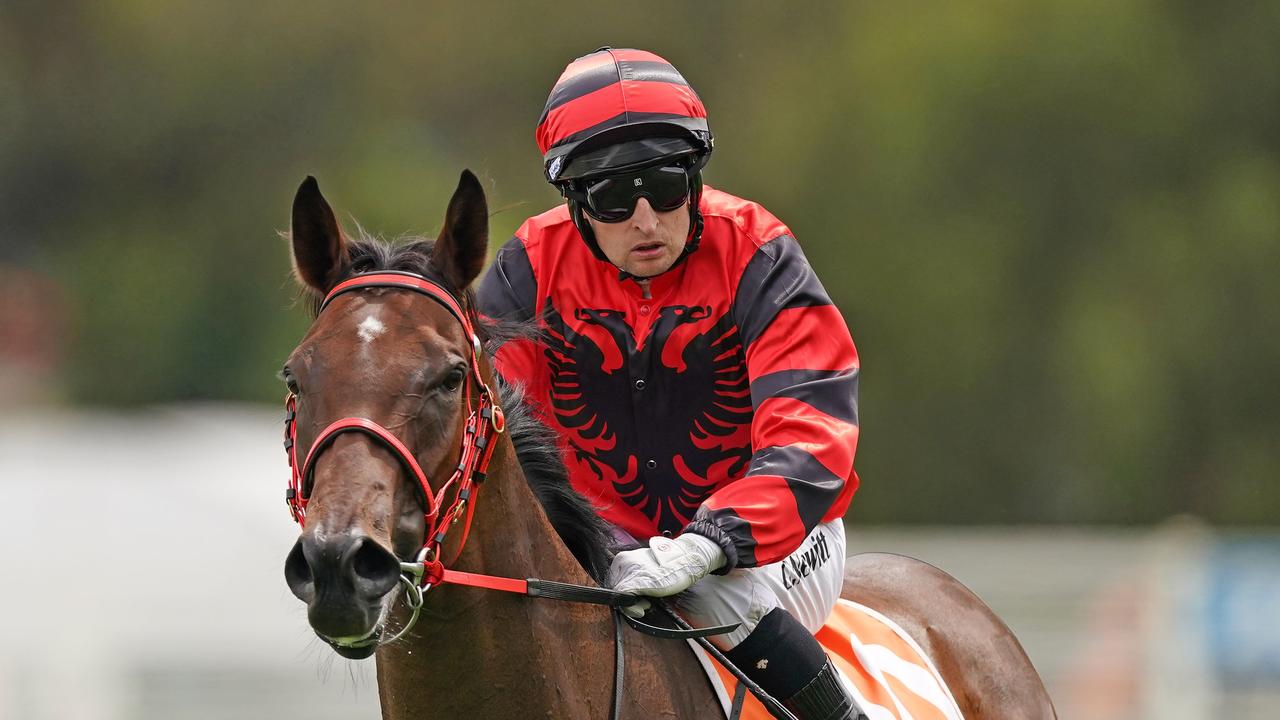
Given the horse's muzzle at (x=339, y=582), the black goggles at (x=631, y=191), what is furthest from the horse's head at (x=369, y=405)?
the black goggles at (x=631, y=191)

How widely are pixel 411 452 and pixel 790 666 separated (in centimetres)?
122

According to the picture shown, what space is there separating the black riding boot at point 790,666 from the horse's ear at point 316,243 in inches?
50.4

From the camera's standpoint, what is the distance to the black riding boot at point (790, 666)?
3.95m

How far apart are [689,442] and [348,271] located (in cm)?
109

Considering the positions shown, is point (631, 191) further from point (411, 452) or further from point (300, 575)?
point (300, 575)

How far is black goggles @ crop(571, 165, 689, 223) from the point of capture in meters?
3.97

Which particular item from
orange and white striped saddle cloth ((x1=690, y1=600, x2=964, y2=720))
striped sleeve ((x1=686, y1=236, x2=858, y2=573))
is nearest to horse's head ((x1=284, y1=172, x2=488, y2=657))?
striped sleeve ((x1=686, y1=236, x2=858, y2=573))

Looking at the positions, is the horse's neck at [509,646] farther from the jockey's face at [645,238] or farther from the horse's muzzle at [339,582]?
the jockey's face at [645,238]

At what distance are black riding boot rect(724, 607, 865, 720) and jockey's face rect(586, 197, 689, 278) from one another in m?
0.87

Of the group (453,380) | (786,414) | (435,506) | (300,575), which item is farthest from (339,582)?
(786,414)

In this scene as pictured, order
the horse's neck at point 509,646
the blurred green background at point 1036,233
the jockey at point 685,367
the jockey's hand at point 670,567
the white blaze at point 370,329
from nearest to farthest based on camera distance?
the white blaze at point 370,329, the horse's neck at point 509,646, the jockey's hand at point 670,567, the jockey at point 685,367, the blurred green background at point 1036,233

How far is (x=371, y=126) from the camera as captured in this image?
40562 millimetres

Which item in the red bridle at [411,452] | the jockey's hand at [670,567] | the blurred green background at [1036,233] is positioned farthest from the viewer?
the blurred green background at [1036,233]

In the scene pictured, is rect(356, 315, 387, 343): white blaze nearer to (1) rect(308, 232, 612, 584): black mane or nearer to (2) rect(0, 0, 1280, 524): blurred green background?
(1) rect(308, 232, 612, 584): black mane
